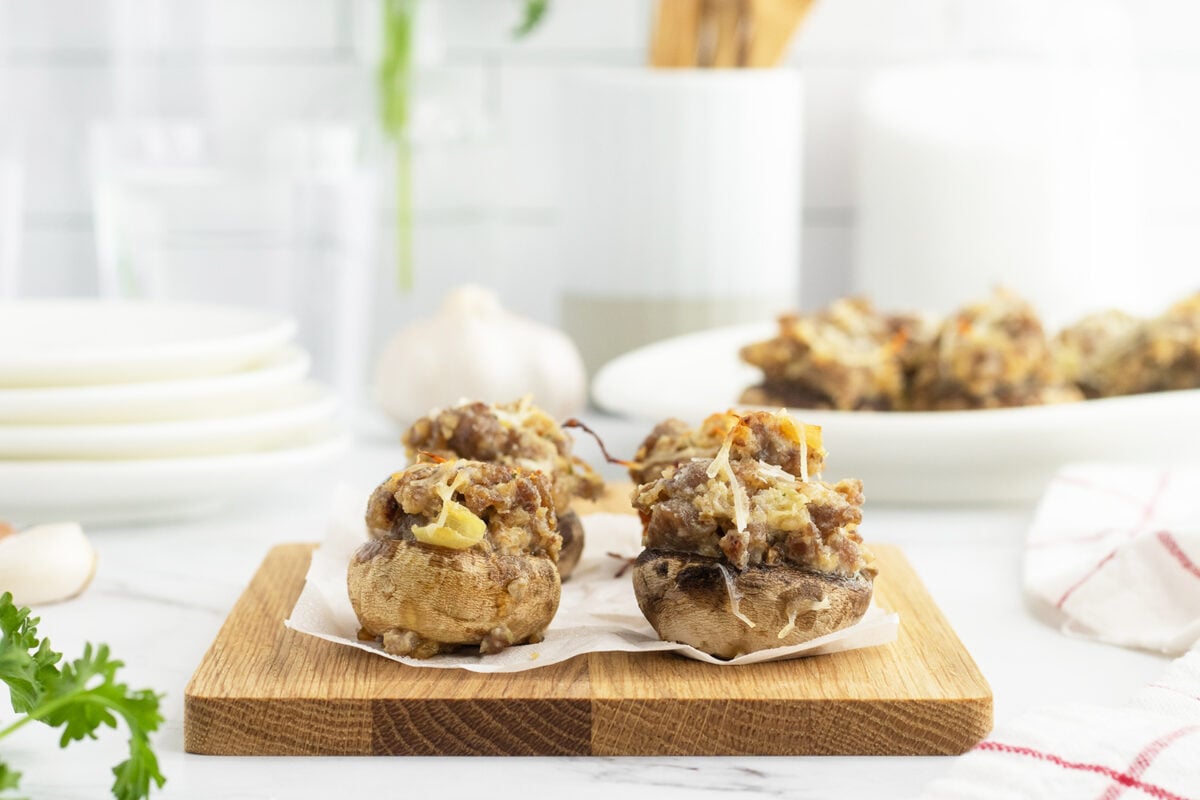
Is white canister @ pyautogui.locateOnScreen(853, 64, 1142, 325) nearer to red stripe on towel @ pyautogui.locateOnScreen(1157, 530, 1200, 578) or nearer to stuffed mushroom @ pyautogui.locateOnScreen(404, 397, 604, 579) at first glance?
red stripe on towel @ pyautogui.locateOnScreen(1157, 530, 1200, 578)

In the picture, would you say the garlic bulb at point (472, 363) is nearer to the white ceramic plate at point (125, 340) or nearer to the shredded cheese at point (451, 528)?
the white ceramic plate at point (125, 340)

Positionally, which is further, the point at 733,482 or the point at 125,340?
the point at 125,340

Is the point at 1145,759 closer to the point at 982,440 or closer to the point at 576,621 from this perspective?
the point at 576,621

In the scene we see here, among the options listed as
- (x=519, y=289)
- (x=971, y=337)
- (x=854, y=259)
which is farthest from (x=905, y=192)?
(x=971, y=337)

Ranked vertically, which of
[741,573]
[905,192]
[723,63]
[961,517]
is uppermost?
[723,63]

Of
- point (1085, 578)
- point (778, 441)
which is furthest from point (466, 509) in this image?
point (1085, 578)

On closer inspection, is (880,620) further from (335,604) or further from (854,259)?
(854,259)
